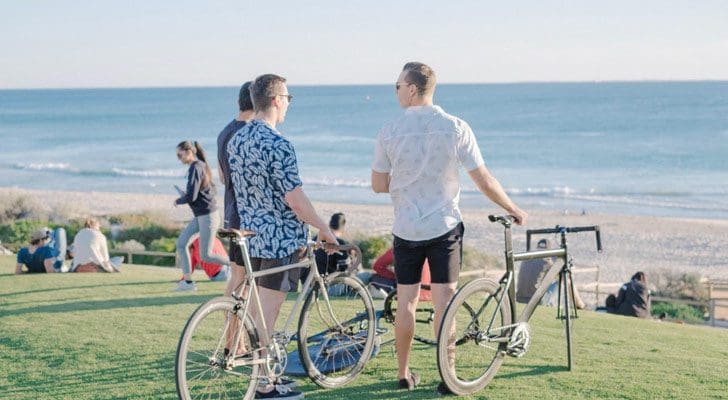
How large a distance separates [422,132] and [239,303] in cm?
136

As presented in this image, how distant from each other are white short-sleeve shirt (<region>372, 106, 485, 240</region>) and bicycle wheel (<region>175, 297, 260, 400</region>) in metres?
1.06

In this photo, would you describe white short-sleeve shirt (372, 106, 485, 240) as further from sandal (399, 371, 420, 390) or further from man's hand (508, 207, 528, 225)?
sandal (399, 371, 420, 390)

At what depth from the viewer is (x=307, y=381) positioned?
6281mm

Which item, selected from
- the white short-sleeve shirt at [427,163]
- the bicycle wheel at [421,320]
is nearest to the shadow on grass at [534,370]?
the bicycle wheel at [421,320]

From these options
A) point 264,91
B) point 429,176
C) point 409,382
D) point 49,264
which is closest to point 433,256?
point 429,176

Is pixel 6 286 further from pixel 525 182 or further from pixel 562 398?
pixel 525 182

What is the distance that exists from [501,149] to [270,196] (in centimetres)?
6673

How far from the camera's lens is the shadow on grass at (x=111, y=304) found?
362 inches

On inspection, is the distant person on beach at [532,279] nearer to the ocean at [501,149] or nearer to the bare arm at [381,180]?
the bare arm at [381,180]

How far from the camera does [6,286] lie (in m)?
10.9

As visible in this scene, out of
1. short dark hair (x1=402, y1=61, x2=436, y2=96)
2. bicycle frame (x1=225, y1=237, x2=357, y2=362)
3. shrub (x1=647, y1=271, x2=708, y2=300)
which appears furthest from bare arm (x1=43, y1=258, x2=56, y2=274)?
shrub (x1=647, y1=271, x2=708, y2=300)

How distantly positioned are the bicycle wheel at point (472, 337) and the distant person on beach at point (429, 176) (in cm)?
16

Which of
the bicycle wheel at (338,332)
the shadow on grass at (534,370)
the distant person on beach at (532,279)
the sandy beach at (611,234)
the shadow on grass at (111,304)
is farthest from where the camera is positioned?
the sandy beach at (611,234)

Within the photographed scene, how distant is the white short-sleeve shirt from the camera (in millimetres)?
5598
